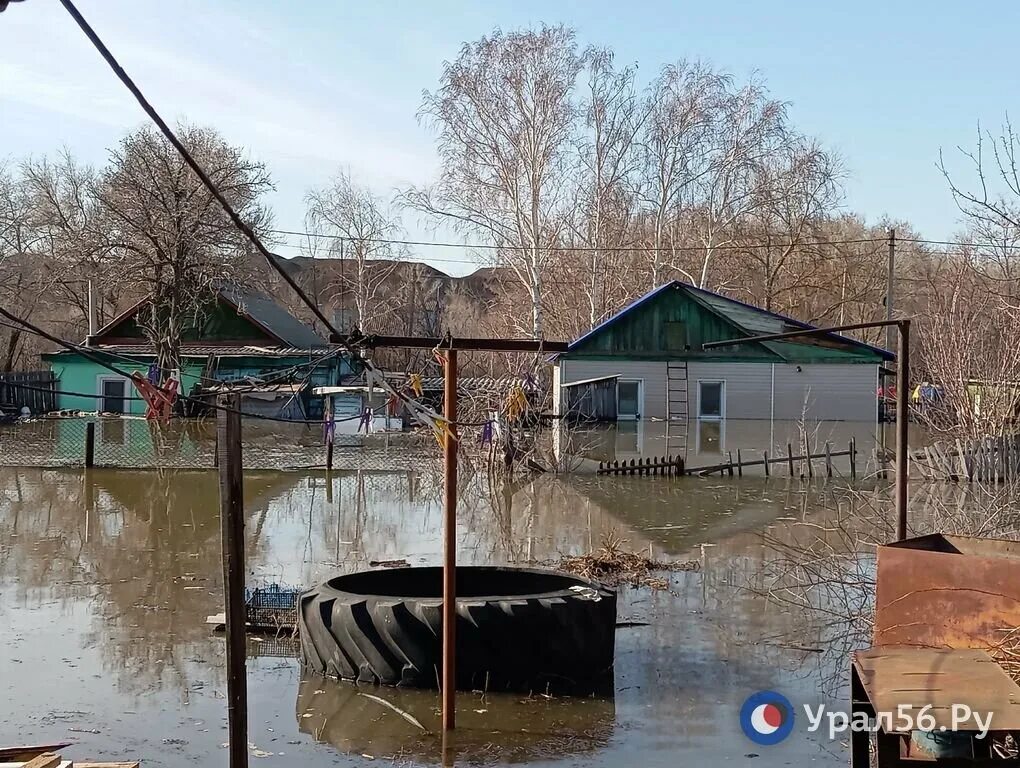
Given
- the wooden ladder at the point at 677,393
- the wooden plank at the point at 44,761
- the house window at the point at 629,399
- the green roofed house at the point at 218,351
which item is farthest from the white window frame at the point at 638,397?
the wooden plank at the point at 44,761

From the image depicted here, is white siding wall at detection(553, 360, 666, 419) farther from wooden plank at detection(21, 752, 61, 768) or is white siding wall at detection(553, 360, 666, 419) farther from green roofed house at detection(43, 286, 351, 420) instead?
wooden plank at detection(21, 752, 61, 768)

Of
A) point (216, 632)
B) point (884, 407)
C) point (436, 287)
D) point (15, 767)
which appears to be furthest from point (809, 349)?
point (436, 287)

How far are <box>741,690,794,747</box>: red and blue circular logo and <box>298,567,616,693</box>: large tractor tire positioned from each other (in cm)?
122

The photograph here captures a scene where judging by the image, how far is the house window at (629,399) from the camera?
127 ft

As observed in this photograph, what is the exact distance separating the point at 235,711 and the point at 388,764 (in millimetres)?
1507

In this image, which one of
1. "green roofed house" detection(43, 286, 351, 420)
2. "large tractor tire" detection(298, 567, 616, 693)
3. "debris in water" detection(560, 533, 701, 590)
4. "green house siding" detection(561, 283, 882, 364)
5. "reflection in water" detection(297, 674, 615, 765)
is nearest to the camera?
"reflection in water" detection(297, 674, 615, 765)

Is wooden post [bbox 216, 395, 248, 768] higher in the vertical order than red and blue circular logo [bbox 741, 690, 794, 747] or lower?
higher

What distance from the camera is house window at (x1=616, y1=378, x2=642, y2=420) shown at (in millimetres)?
38656

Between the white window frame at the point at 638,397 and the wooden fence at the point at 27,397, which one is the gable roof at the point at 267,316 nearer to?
the wooden fence at the point at 27,397

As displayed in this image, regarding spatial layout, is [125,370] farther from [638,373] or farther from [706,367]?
[706,367]

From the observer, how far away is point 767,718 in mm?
8617

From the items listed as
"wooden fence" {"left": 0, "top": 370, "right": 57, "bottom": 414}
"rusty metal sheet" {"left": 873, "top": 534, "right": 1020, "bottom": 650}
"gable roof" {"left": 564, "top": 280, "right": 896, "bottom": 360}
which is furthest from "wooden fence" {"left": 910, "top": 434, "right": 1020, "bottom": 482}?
"wooden fence" {"left": 0, "top": 370, "right": 57, "bottom": 414}

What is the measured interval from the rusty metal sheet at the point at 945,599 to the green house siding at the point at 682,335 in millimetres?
30761

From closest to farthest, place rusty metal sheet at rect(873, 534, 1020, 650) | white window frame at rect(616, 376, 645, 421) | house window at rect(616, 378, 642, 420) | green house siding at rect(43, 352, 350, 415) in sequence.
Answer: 1. rusty metal sheet at rect(873, 534, 1020, 650)
2. white window frame at rect(616, 376, 645, 421)
3. house window at rect(616, 378, 642, 420)
4. green house siding at rect(43, 352, 350, 415)
